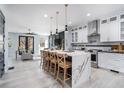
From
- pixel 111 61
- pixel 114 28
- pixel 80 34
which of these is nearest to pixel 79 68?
pixel 111 61

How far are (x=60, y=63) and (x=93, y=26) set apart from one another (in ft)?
11.3

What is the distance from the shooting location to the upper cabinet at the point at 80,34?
6.18 m

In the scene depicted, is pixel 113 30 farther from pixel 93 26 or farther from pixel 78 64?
pixel 78 64

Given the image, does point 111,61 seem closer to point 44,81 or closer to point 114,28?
point 114,28

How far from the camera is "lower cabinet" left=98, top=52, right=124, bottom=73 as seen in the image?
4.02 m

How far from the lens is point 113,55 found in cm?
429

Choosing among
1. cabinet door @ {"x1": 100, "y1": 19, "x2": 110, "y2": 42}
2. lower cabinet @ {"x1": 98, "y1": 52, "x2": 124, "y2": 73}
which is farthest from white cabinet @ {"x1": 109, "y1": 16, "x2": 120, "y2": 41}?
lower cabinet @ {"x1": 98, "y1": 52, "x2": 124, "y2": 73}

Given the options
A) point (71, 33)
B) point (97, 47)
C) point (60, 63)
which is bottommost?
point (60, 63)

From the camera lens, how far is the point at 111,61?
4.38m

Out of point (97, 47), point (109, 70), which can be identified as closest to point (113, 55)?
point (109, 70)

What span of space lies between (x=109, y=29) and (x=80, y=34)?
2140 mm

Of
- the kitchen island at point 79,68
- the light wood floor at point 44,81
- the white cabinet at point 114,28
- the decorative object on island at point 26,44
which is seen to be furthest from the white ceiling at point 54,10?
the decorative object on island at point 26,44

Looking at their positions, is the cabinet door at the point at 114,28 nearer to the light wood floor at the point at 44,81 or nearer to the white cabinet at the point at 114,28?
the white cabinet at the point at 114,28

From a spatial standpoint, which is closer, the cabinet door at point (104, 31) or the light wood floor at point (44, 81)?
the light wood floor at point (44, 81)
